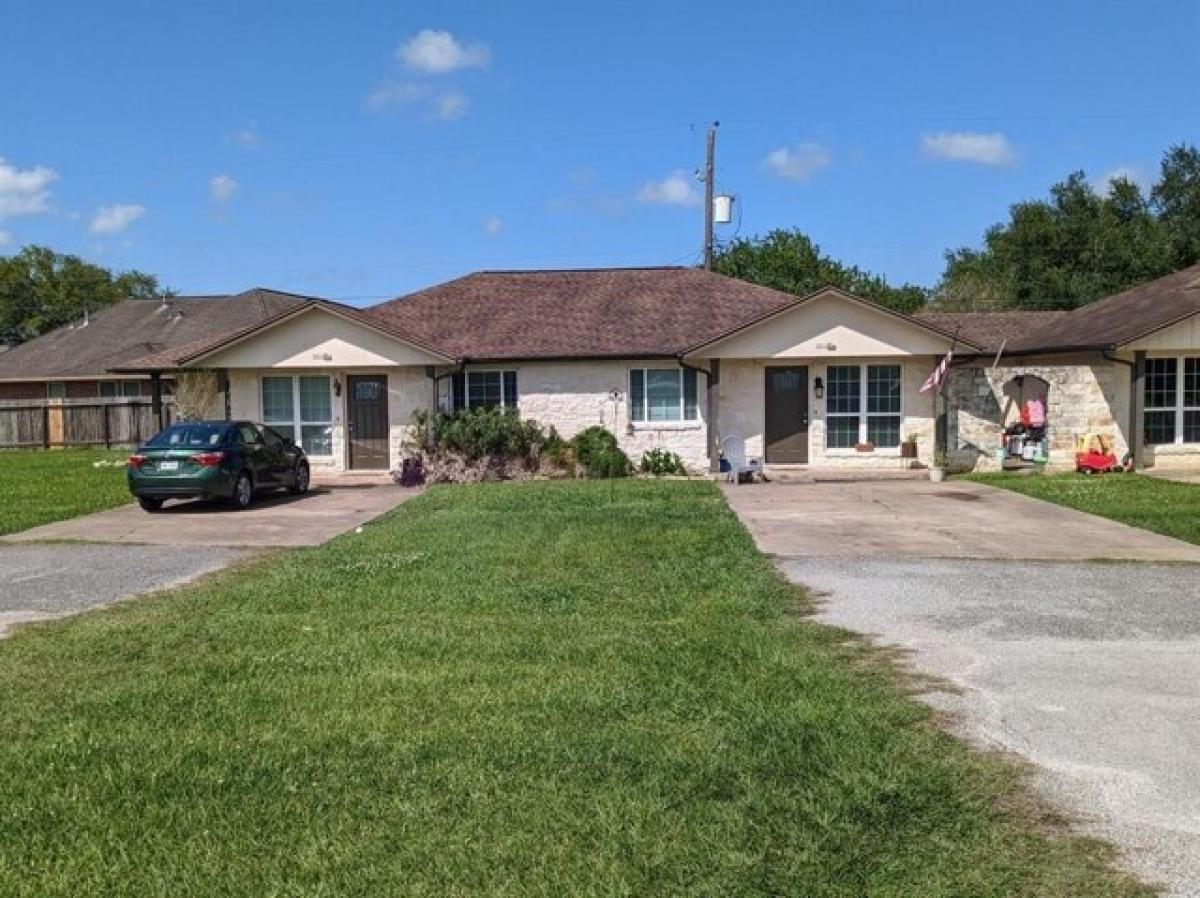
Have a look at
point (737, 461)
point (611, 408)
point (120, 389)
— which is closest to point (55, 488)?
point (611, 408)

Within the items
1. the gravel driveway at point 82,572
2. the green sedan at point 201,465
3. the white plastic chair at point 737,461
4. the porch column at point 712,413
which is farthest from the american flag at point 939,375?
the gravel driveway at point 82,572

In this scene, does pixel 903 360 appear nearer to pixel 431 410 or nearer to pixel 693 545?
pixel 431 410

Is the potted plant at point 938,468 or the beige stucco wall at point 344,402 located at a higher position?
the beige stucco wall at point 344,402

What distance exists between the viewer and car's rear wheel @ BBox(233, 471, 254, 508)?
17.0 m

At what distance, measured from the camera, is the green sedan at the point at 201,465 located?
647 inches

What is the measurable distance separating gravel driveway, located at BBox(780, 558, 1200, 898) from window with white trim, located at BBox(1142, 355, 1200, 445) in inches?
544

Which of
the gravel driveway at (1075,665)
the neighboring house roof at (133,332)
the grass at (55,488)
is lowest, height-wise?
the gravel driveway at (1075,665)

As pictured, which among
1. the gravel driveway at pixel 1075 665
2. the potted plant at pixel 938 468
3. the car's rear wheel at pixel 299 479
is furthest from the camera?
the potted plant at pixel 938 468

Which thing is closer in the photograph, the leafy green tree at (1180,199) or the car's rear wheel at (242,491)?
the car's rear wheel at (242,491)

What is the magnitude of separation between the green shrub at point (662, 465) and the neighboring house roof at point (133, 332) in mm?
21103

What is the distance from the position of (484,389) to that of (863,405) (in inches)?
337

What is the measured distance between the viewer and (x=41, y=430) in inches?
1465

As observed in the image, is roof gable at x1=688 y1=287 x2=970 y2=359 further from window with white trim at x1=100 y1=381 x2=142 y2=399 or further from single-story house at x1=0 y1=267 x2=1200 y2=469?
window with white trim at x1=100 y1=381 x2=142 y2=399

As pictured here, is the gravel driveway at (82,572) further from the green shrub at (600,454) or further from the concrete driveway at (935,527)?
the green shrub at (600,454)
